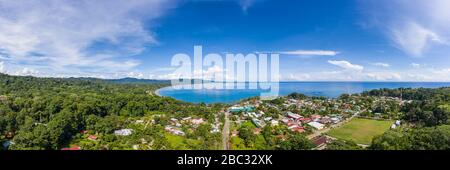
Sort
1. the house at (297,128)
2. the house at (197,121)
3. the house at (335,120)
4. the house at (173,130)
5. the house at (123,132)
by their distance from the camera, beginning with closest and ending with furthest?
the house at (123,132) → the house at (173,130) → the house at (297,128) → the house at (197,121) → the house at (335,120)

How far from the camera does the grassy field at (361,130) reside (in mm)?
6746

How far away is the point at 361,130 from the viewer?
770 cm

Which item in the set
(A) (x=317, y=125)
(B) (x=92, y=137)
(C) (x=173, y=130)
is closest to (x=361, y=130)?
(A) (x=317, y=125)

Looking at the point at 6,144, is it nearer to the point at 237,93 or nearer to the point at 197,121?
the point at 197,121

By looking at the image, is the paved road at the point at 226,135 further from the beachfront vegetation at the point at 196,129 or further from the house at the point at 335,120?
the house at the point at 335,120

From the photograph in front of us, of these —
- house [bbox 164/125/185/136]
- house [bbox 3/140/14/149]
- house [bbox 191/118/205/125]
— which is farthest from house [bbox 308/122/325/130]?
house [bbox 3/140/14/149]

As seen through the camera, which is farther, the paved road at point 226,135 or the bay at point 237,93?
the bay at point 237,93

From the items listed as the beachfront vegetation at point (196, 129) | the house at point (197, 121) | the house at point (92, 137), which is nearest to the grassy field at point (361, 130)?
the beachfront vegetation at point (196, 129)

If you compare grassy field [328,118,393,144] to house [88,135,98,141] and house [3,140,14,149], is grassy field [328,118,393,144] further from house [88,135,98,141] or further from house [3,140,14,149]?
house [3,140,14,149]
